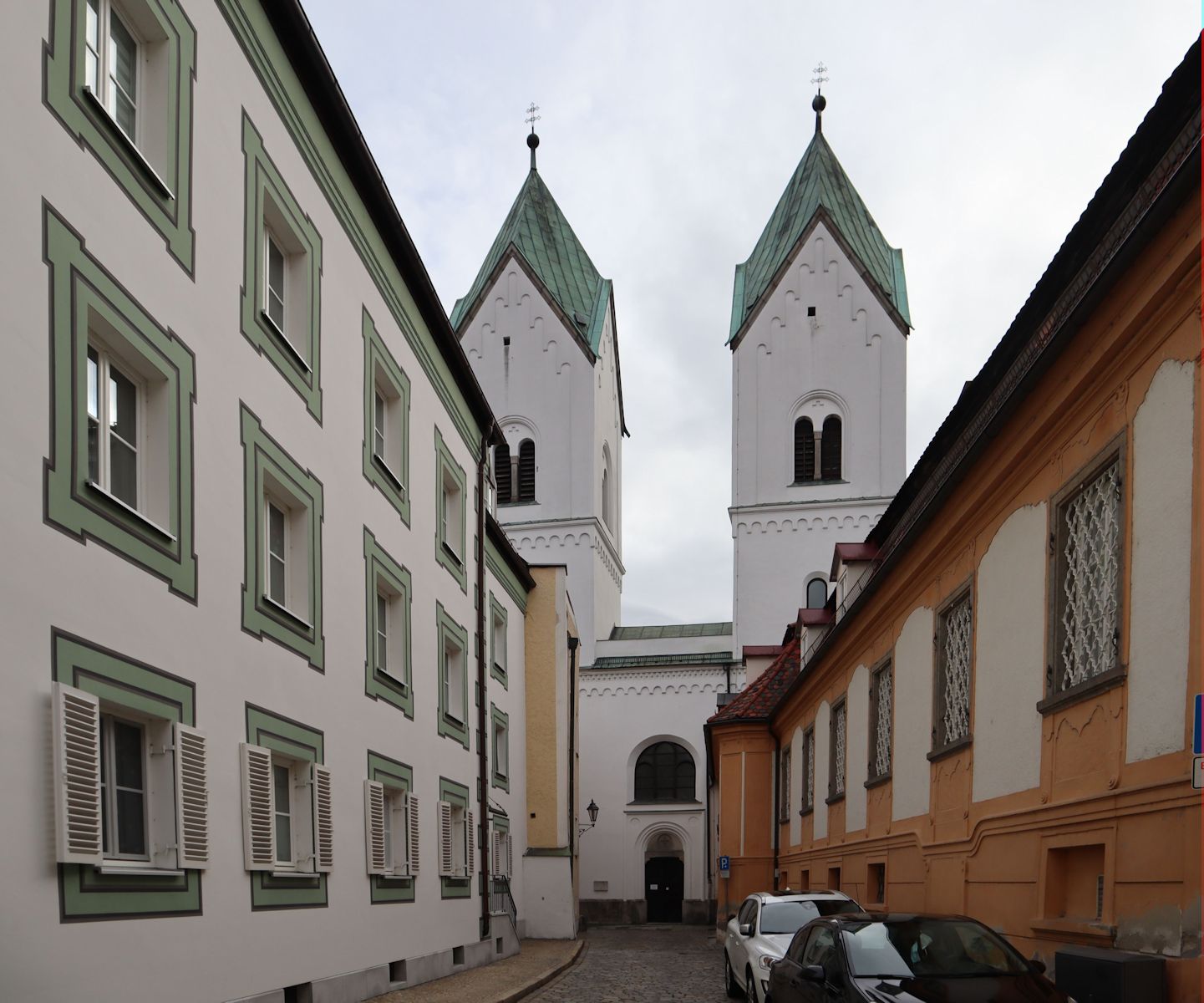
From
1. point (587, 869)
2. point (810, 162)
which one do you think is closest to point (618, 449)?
point (810, 162)

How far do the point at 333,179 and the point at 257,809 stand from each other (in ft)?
23.8

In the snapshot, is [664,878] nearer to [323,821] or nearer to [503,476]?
[503,476]

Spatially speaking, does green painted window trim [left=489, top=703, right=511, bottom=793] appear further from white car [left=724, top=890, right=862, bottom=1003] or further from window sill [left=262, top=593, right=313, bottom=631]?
window sill [left=262, top=593, right=313, bottom=631]

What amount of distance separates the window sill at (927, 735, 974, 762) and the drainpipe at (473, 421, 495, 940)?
10.6 m

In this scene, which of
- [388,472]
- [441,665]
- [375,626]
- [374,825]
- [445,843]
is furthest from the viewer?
[441,665]

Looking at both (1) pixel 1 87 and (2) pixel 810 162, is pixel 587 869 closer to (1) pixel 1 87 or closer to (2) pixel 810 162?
(2) pixel 810 162

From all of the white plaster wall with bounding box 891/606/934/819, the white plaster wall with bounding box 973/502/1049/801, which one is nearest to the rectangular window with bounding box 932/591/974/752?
the white plaster wall with bounding box 891/606/934/819

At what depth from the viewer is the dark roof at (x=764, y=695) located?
3016 cm

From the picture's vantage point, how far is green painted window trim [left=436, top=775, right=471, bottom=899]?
18.8 metres

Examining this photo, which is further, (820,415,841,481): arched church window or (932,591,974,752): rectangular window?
(820,415,841,481): arched church window

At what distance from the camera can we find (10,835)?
6914 mm

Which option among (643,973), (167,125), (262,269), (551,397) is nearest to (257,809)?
(262,269)

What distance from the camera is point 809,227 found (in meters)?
49.2

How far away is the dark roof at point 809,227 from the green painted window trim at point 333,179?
3076 cm
